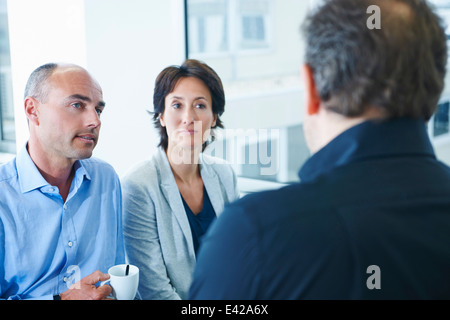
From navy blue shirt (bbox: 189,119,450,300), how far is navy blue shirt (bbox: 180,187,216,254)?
1.03 m

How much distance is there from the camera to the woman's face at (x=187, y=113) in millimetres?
1610

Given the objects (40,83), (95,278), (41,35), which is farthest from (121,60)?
(95,278)

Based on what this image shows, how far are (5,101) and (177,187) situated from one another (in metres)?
1.48

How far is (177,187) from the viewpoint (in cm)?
156

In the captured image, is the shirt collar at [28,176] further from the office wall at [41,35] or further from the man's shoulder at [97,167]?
the office wall at [41,35]

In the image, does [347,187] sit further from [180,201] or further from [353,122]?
[180,201]

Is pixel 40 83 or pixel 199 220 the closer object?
pixel 40 83

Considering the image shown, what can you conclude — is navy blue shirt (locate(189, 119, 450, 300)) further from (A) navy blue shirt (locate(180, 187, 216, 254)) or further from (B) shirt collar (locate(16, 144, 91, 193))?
(A) navy blue shirt (locate(180, 187, 216, 254))

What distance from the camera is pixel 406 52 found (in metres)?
0.54

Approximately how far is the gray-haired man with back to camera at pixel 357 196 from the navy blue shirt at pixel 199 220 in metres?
1.02

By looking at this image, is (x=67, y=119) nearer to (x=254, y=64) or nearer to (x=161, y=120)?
(x=161, y=120)

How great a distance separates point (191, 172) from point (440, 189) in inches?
47.2

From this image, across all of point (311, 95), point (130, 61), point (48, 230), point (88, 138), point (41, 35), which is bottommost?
point (48, 230)

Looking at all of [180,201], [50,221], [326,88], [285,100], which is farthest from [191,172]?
[285,100]
